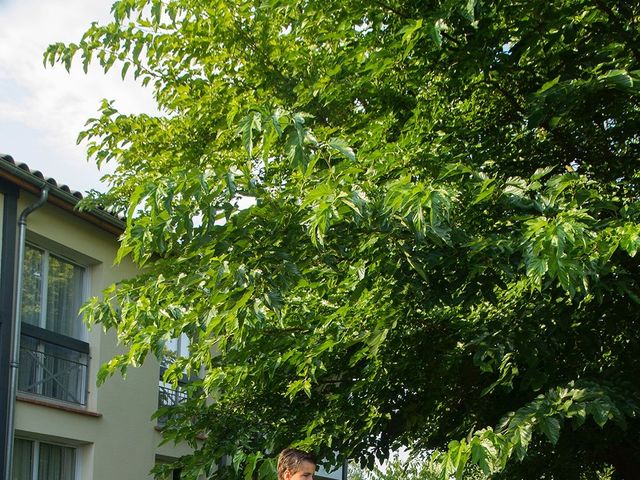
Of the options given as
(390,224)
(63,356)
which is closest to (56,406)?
(63,356)

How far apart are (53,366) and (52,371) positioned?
3.6 inches

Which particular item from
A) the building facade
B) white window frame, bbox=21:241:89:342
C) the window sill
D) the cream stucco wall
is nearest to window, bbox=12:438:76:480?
the building facade

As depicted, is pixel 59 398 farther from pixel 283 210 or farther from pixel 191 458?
pixel 283 210

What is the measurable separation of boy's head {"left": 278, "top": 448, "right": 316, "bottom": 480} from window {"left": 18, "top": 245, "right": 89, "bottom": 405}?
9.35 meters

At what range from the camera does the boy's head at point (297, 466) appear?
200 inches

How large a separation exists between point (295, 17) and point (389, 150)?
1.99 metres

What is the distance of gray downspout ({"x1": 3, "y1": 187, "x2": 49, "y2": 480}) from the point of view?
12.9 m

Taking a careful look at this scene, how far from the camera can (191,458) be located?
1047 cm

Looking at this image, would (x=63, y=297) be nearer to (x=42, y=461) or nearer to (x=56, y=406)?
(x=56, y=406)

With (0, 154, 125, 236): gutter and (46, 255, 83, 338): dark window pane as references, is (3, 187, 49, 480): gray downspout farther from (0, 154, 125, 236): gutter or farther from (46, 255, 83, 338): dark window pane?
(46, 255, 83, 338): dark window pane

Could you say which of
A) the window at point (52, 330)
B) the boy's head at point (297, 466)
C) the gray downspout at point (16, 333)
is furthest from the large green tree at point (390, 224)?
the window at point (52, 330)

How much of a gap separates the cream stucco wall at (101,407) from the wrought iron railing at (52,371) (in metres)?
0.19

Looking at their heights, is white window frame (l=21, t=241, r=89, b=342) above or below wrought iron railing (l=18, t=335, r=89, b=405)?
above

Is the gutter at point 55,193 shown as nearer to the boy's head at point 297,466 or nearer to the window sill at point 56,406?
the window sill at point 56,406
